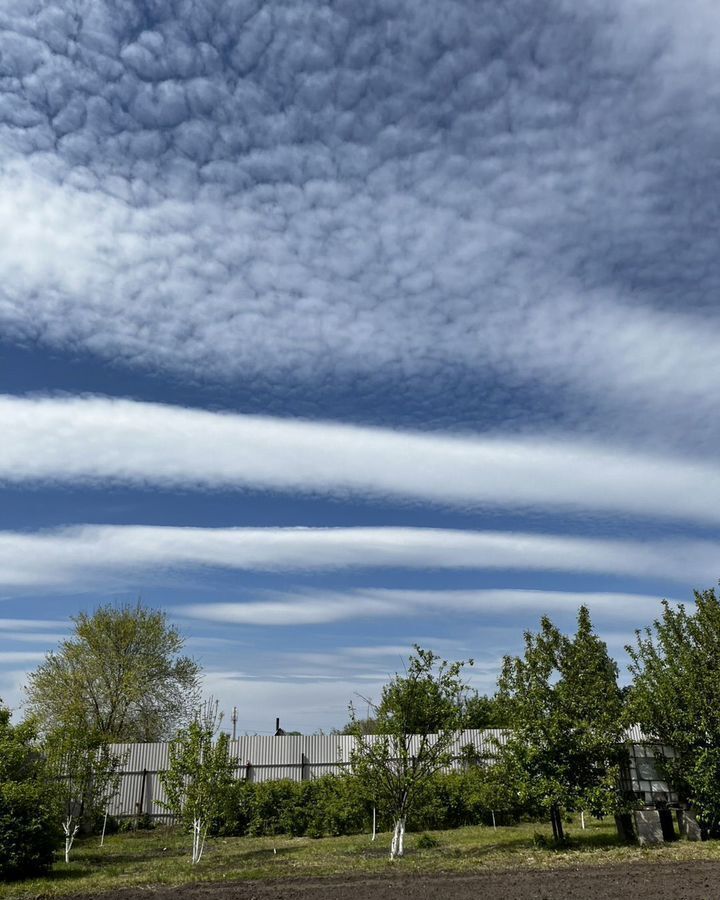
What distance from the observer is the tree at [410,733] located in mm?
16219

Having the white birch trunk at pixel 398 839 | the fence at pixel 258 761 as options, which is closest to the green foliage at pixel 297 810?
the fence at pixel 258 761

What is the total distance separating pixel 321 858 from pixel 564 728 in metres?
6.34

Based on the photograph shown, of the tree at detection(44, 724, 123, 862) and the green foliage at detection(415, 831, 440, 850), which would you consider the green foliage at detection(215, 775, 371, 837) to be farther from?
the tree at detection(44, 724, 123, 862)

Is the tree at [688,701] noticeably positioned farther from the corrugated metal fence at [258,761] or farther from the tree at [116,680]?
the tree at [116,680]

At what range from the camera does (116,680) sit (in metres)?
32.9

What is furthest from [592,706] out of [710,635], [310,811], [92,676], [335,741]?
[92,676]

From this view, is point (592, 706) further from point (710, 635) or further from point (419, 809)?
point (419, 809)

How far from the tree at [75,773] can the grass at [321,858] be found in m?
1.07

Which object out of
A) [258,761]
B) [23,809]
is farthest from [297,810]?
[23,809]

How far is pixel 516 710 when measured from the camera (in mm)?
17250

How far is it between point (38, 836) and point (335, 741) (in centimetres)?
1534

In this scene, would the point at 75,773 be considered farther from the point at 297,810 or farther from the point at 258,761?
the point at 258,761

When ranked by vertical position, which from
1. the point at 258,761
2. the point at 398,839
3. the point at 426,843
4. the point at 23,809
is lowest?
the point at 426,843

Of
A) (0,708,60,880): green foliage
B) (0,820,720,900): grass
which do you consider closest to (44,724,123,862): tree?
(0,708,60,880): green foliage
